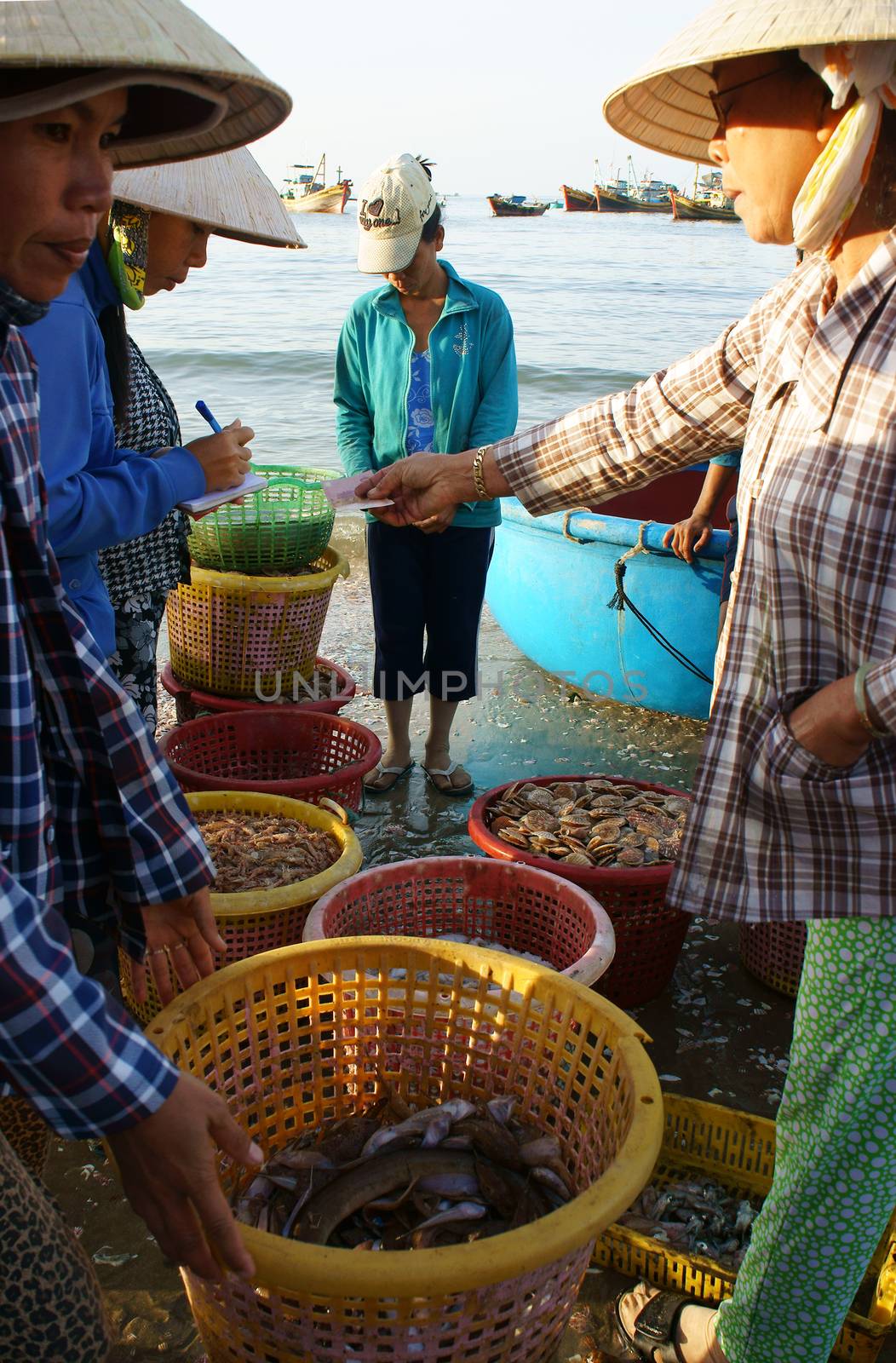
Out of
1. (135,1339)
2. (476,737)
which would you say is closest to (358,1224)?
(135,1339)

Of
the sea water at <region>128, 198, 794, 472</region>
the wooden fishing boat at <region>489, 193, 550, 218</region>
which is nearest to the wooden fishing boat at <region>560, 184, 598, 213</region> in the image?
the wooden fishing boat at <region>489, 193, 550, 218</region>

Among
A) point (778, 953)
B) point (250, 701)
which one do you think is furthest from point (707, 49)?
point (250, 701)

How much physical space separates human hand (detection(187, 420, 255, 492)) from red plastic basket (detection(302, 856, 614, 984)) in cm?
115

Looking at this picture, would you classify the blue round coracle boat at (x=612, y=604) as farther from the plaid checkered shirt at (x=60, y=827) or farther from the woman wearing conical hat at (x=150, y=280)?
the plaid checkered shirt at (x=60, y=827)

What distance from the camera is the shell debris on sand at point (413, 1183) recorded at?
182cm

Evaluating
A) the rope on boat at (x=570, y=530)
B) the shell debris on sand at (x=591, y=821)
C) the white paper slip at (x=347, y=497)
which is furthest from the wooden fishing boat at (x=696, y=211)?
the shell debris on sand at (x=591, y=821)

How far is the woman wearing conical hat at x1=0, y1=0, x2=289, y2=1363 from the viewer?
111cm

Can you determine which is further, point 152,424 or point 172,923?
point 152,424

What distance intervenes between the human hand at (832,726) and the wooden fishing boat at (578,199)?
85.0m

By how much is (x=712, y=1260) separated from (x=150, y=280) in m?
2.83

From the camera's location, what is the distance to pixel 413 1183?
6.17 feet

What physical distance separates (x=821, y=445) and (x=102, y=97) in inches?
42.1

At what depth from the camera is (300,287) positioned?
87.8 feet

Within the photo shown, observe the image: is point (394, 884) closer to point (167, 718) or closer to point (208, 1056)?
point (208, 1056)
